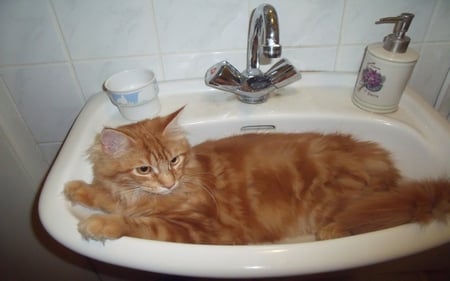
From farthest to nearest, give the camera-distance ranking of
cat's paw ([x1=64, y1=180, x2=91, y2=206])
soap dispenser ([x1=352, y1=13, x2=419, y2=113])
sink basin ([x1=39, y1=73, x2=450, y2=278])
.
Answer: soap dispenser ([x1=352, y1=13, x2=419, y2=113]) → cat's paw ([x1=64, y1=180, x2=91, y2=206]) → sink basin ([x1=39, y1=73, x2=450, y2=278])

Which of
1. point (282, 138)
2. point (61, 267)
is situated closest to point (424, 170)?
point (282, 138)

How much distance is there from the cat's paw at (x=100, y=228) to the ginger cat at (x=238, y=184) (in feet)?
0.24

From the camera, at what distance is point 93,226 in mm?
481

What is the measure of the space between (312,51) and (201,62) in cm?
32

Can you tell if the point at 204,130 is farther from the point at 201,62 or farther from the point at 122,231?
the point at 122,231

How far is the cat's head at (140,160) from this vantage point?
0.65 meters

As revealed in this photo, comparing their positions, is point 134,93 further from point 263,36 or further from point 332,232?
point 332,232

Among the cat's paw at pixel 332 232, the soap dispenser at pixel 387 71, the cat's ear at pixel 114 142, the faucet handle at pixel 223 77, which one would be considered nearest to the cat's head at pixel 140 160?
the cat's ear at pixel 114 142

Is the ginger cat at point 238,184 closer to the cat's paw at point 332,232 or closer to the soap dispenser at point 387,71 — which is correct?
the cat's paw at point 332,232

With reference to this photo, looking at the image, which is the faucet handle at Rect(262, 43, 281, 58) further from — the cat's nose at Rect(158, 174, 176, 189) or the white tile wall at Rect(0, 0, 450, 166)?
the cat's nose at Rect(158, 174, 176, 189)

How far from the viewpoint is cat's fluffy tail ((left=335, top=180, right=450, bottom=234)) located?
0.49 metres

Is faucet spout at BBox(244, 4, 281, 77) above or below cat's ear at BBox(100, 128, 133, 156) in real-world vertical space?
above

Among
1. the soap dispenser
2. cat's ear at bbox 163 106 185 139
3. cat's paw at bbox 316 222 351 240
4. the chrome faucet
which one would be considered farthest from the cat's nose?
the soap dispenser

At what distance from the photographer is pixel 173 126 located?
2.28 ft
